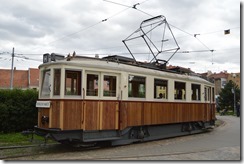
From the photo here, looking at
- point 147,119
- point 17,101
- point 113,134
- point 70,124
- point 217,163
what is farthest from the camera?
point 17,101

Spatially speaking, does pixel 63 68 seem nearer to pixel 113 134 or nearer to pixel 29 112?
pixel 113 134

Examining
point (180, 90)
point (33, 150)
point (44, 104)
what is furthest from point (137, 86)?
point (33, 150)

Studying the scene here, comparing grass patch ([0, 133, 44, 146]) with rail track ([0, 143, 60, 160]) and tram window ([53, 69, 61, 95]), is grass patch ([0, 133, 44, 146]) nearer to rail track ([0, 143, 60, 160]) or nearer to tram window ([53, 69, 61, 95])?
rail track ([0, 143, 60, 160])

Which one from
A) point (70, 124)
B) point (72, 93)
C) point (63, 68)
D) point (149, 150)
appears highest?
point (63, 68)

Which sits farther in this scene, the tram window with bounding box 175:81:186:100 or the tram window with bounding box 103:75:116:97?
the tram window with bounding box 175:81:186:100

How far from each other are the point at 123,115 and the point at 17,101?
620 centimetres

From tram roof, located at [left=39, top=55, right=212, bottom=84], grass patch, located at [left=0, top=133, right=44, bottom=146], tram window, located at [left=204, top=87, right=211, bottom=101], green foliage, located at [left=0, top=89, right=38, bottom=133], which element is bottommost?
grass patch, located at [left=0, top=133, right=44, bottom=146]

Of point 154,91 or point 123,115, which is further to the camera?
point 154,91

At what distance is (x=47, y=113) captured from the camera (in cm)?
990

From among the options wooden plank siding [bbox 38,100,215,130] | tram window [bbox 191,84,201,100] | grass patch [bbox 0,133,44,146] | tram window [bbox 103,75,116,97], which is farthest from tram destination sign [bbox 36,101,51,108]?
tram window [bbox 191,84,201,100]

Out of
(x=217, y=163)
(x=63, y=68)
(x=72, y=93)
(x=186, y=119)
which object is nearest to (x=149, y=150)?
(x=217, y=163)

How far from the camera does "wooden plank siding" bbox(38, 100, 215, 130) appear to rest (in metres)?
9.66

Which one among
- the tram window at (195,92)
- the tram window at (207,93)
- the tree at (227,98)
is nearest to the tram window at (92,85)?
the tram window at (195,92)

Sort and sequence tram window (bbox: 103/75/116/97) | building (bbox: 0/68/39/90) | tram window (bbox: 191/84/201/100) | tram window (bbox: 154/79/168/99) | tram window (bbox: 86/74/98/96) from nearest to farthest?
tram window (bbox: 86/74/98/96), tram window (bbox: 103/75/116/97), tram window (bbox: 154/79/168/99), tram window (bbox: 191/84/201/100), building (bbox: 0/68/39/90)
